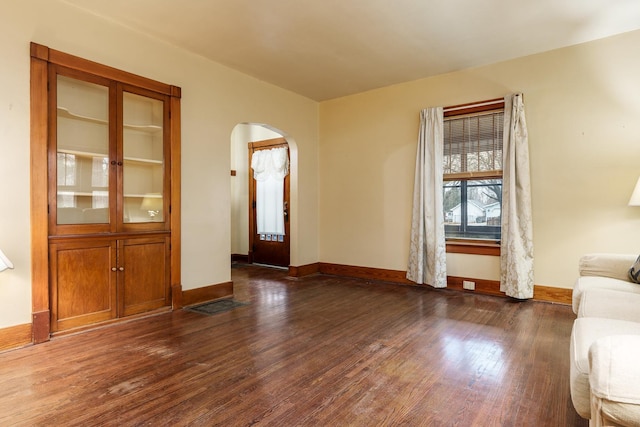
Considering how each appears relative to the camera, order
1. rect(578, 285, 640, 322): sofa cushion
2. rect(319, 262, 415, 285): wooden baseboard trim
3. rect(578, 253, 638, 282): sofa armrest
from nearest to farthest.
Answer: rect(578, 285, 640, 322): sofa cushion
rect(578, 253, 638, 282): sofa armrest
rect(319, 262, 415, 285): wooden baseboard trim

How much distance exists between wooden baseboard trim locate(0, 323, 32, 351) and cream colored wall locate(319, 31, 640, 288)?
160 inches

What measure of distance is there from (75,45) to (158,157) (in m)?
1.16

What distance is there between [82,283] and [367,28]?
11.8 ft

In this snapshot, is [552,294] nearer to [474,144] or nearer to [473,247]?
[473,247]

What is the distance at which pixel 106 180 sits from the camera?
3188 mm

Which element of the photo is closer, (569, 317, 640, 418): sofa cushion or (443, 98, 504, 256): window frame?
(569, 317, 640, 418): sofa cushion

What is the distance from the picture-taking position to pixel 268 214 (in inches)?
253

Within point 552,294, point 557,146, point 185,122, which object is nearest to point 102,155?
point 185,122

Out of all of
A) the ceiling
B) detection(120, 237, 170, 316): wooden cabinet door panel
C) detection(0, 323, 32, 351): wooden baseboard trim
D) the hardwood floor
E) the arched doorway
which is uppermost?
the ceiling

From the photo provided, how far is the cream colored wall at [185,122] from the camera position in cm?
263

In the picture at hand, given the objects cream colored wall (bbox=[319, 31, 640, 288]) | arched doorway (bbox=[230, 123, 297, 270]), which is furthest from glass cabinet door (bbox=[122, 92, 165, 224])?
arched doorway (bbox=[230, 123, 297, 270])

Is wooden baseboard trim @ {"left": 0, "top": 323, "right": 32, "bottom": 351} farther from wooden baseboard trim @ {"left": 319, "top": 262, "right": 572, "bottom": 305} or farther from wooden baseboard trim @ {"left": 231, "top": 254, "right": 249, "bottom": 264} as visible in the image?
wooden baseboard trim @ {"left": 231, "top": 254, "right": 249, "bottom": 264}

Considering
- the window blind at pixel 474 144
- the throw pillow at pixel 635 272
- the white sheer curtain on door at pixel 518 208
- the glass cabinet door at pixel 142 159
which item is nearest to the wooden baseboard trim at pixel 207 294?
the glass cabinet door at pixel 142 159

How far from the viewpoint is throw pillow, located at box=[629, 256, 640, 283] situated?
94.1 inches
